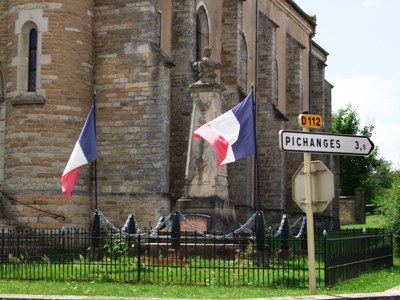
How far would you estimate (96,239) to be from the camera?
16672mm

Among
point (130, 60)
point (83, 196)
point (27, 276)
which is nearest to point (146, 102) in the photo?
point (130, 60)

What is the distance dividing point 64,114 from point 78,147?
3.57 meters

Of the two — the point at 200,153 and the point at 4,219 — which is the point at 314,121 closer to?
the point at 200,153

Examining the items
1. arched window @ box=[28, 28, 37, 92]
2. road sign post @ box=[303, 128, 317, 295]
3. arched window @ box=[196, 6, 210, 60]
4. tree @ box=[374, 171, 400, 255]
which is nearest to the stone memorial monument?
tree @ box=[374, 171, 400, 255]

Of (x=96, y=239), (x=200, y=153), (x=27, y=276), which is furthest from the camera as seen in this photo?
(x=200, y=153)

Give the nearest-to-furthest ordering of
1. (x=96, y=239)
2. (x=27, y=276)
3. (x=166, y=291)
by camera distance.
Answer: (x=166, y=291), (x=27, y=276), (x=96, y=239)

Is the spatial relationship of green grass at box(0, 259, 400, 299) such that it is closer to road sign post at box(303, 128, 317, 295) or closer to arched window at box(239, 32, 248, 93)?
road sign post at box(303, 128, 317, 295)

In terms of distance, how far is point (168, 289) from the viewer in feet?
44.0

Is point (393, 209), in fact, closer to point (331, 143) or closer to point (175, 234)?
point (175, 234)

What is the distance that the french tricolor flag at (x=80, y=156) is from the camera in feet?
64.0

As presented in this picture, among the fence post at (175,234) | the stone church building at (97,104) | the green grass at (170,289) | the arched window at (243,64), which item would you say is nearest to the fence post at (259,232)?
the fence post at (175,234)

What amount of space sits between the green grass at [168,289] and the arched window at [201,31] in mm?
15069

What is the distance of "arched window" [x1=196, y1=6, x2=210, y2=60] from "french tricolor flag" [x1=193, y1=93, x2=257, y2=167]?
1000cm

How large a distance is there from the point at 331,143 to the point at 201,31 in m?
17.2
